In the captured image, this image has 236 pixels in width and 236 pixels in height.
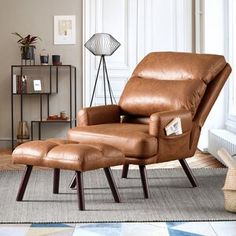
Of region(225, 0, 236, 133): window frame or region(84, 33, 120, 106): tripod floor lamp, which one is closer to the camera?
region(225, 0, 236, 133): window frame

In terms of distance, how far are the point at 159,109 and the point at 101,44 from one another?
2.01m

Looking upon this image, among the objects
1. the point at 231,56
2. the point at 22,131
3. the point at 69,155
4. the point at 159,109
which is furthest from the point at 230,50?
the point at 69,155

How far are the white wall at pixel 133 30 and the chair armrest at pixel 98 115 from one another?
2.19 metres

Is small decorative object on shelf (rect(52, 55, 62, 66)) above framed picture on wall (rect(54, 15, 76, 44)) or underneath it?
underneath

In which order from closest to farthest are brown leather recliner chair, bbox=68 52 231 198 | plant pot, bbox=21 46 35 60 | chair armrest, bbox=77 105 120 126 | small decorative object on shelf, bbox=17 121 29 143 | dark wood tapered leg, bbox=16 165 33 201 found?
dark wood tapered leg, bbox=16 165 33 201
brown leather recliner chair, bbox=68 52 231 198
chair armrest, bbox=77 105 120 126
plant pot, bbox=21 46 35 60
small decorative object on shelf, bbox=17 121 29 143

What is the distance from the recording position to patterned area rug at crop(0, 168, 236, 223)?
309 centimetres

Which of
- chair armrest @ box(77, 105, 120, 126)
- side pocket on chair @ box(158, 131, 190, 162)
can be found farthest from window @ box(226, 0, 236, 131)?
side pocket on chair @ box(158, 131, 190, 162)

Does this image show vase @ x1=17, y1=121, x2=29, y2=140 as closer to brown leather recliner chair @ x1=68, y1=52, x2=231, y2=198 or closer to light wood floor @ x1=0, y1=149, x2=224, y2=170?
light wood floor @ x1=0, y1=149, x2=224, y2=170

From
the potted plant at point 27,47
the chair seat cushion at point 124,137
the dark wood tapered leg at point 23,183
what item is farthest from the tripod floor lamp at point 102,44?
the dark wood tapered leg at point 23,183

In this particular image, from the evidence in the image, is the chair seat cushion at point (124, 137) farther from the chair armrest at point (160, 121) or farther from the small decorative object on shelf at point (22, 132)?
the small decorative object on shelf at point (22, 132)

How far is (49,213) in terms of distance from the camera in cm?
319

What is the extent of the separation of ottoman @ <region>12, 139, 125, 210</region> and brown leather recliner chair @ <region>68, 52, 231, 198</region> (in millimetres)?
263

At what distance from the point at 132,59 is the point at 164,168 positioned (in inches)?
81.1

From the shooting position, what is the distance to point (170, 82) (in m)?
4.16
